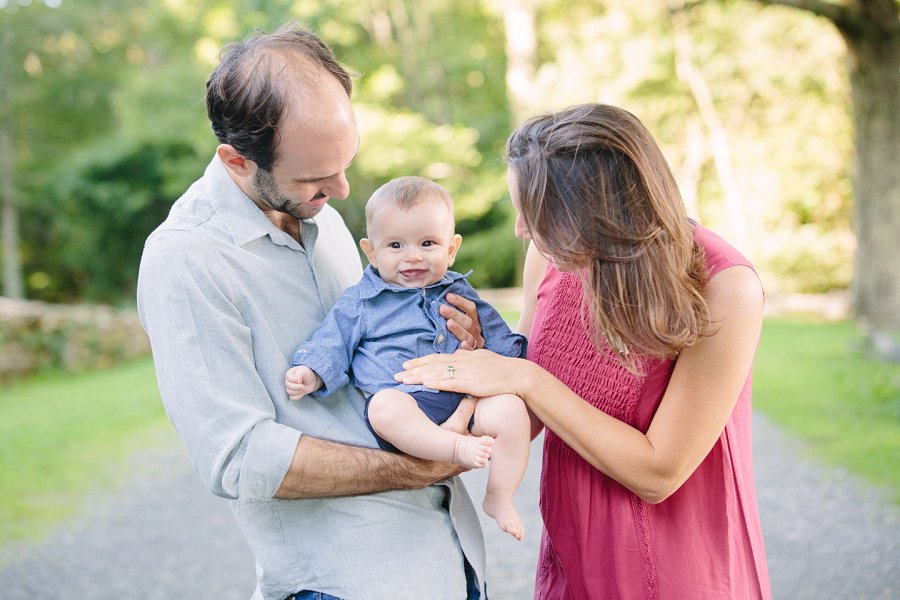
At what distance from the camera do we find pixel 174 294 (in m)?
1.92

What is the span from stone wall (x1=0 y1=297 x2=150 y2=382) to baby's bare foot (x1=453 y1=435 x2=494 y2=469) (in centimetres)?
1164

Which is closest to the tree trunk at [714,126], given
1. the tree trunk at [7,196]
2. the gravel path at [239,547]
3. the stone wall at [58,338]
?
the stone wall at [58,338]

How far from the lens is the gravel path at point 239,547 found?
16.0 ft

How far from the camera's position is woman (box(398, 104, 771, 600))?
1976mm

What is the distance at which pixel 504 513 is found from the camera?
224 centimetres

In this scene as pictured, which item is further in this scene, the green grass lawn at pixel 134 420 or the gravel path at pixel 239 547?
the green grass lawn at pixel 134 420

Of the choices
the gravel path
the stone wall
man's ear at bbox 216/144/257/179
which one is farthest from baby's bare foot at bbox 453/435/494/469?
the stone wall

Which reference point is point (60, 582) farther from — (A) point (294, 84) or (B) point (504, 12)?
(B) point (504, 12)

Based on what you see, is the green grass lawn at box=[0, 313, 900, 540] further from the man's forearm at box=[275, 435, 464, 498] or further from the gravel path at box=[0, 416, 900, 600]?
the man's forearm at box=[275, 435, 464, 498]

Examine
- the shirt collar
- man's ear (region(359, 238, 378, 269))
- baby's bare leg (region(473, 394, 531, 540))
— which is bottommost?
baby's bare leg (region(473, 394, 531, 540))

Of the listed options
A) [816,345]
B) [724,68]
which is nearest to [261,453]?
[816,345]

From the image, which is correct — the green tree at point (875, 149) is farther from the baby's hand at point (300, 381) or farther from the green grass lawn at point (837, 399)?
the baby's hand at point (300, 381)

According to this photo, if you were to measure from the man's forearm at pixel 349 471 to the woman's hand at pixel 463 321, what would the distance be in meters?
0.35

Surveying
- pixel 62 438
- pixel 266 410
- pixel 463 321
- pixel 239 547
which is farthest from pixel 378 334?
pixel 62 438
